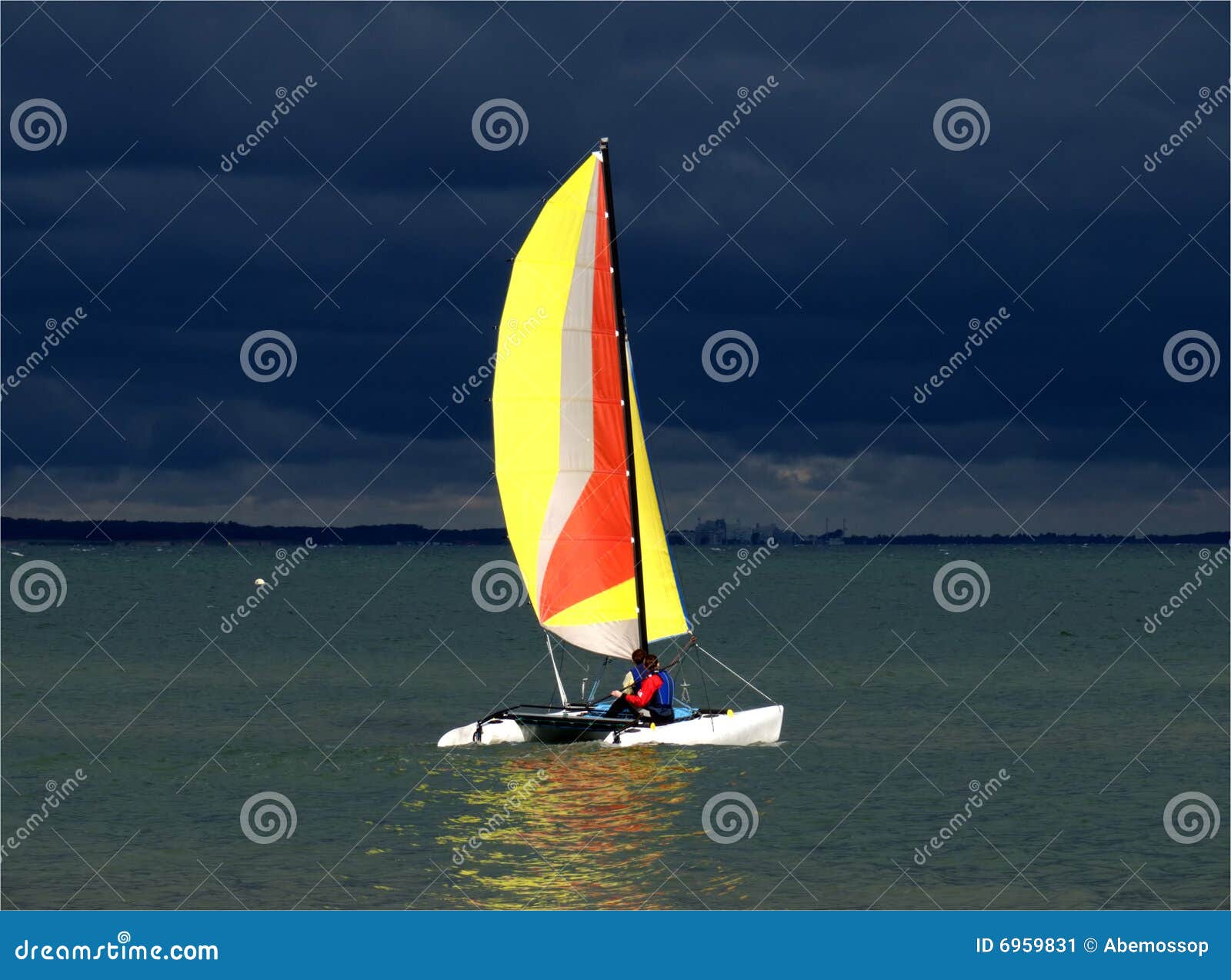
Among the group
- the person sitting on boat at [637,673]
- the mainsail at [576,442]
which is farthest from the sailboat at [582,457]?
the person sitting on boat at [637,673]

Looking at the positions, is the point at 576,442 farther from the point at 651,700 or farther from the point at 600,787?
the point at 600,787

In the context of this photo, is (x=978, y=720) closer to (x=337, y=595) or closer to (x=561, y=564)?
(x=561, y=564)

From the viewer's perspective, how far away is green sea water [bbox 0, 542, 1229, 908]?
77.4 ft

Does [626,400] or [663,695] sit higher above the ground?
[626,400]

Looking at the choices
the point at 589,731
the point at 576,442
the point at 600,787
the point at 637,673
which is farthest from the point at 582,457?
the point at 600,787

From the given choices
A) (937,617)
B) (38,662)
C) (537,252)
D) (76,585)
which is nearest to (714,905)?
(537,252)

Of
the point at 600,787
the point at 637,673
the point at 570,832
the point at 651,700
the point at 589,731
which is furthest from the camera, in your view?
the point at 637,673

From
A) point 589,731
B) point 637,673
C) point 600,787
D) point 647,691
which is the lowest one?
point 600,787

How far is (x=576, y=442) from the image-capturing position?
114ft

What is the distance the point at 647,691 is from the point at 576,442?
5.69 m

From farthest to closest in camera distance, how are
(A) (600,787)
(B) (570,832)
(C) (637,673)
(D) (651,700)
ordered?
(C) (637,673)
(D) (651,700)
(A) (600,787)
(B) (570,832)

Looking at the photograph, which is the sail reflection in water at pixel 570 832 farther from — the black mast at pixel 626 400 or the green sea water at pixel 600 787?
the black mast at pixel 626 400

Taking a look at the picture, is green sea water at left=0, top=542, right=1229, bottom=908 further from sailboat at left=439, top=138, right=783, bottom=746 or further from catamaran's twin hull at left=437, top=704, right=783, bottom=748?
sailboat at left=439, top=138, right=783, bottom=746

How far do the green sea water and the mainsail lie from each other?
3.31 m
